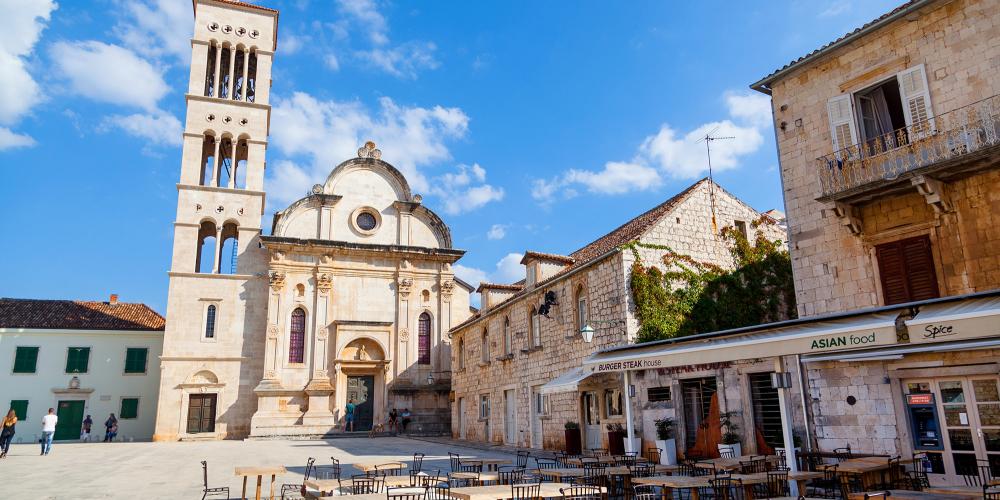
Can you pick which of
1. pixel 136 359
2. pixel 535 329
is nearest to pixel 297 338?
pixel 136 359

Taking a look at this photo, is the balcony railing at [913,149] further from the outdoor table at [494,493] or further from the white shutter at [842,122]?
the outdoor table at [494,493]

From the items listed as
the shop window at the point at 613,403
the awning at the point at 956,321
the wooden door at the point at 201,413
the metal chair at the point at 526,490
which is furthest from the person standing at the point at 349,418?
the awning at the point at 956,321

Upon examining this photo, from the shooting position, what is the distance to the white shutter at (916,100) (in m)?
11.2

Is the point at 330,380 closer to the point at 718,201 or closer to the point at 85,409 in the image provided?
the point at 85,409

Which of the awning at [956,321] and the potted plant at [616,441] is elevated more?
the awning at [956,321]

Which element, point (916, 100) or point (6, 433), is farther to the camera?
point (6, 433)

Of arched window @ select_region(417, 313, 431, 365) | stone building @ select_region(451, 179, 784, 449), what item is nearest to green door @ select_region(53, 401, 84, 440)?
arched window @ select_region(417, 313, 431, 365)

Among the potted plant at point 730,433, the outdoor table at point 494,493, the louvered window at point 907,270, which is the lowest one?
the outdoor table at point 494,493

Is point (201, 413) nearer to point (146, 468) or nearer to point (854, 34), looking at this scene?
point (146, 468)

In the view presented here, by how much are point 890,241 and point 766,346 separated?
3.93m

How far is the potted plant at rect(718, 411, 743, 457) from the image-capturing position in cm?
1335

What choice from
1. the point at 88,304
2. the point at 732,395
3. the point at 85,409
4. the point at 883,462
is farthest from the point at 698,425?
the point at 88,304

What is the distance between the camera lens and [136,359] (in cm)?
3350

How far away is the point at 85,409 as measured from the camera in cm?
3216
